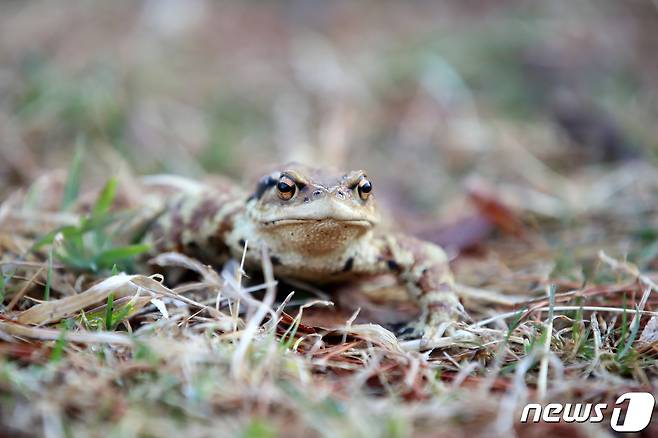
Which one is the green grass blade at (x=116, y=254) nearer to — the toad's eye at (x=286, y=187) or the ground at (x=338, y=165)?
the ground at (x=338, y=165)

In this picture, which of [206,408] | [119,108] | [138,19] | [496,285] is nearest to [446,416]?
[206,408]

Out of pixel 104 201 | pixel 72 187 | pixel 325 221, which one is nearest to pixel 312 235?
pixel 325 221

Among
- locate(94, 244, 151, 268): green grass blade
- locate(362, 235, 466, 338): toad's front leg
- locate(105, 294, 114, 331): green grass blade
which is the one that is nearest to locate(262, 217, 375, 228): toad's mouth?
locate(362, 235, 466, 338): toad's front leg

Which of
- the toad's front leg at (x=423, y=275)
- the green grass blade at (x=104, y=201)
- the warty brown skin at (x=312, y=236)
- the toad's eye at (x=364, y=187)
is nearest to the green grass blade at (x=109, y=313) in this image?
the warty brown skin at (x=312, y=236)

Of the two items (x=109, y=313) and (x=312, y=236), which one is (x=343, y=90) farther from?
(x=109, y=313)

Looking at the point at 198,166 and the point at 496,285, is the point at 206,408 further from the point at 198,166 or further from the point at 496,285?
the point at 198,166
